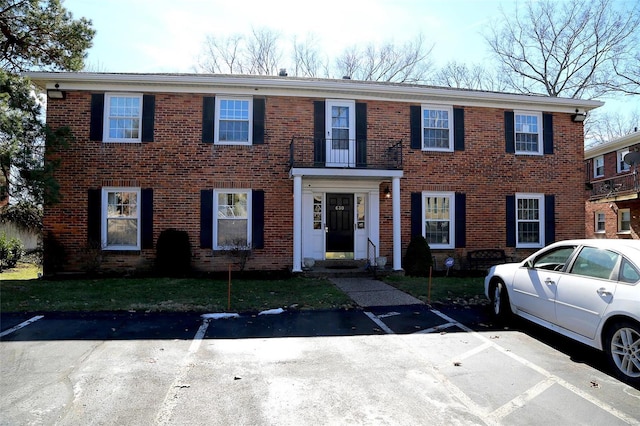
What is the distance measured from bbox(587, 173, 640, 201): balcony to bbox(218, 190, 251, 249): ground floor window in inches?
651

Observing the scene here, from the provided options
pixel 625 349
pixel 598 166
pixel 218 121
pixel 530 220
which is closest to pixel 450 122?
pixel 530 220

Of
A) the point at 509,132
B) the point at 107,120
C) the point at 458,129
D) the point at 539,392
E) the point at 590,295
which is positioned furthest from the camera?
the point at 509,132

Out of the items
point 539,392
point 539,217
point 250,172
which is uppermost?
point 250,172

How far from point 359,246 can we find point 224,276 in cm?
412

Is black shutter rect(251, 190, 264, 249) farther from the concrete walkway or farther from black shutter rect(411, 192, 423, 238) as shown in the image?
black shutter rect(411, 192, 423, 238)

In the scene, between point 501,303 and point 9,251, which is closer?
point 501,303

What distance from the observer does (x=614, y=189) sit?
18406 millimetres

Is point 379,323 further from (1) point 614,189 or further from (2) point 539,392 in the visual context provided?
(1) point 614,189

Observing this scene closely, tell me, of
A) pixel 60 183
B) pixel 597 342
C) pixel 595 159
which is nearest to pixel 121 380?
pixel 597 342

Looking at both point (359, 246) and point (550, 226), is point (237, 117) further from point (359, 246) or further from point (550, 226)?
point (550, 226)

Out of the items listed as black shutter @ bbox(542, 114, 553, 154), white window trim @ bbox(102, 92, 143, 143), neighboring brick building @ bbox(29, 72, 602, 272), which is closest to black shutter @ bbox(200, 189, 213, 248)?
neighboring brick building @ bbox(29, 72, 602, 272)

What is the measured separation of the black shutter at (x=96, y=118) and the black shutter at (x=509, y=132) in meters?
12.4

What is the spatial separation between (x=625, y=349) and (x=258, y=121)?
32.6 ft

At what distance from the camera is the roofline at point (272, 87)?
1102cm
